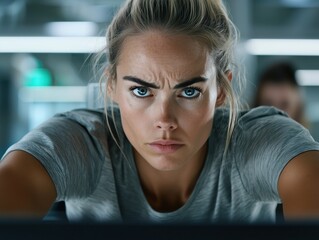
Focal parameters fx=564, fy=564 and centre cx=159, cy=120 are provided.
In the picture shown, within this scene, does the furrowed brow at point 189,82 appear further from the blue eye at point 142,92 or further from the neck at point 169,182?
the neck at point 169,182

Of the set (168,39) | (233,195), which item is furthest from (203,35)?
(233,195)

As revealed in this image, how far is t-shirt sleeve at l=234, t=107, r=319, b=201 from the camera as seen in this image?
104 cm

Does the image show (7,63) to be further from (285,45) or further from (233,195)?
(233,195)

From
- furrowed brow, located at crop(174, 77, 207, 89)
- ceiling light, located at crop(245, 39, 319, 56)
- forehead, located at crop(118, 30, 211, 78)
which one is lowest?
furrowed brow, located at crop(174, 77, 207, 89)

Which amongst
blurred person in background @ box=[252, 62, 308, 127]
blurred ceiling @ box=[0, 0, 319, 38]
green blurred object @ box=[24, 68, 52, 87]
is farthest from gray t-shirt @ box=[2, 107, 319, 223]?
green blurred object @ box=[24, 68, 52, 87]

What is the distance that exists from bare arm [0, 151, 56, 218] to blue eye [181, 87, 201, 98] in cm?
31

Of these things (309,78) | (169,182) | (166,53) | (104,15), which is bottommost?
(169,182)

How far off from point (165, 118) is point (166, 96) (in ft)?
0.14

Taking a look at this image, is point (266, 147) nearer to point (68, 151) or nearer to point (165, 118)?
point (165, 118)

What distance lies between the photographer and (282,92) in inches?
105

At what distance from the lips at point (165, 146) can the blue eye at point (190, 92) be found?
0.31 feet

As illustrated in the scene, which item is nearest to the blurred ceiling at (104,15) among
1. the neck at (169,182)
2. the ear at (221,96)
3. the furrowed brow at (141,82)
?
the ear at (221,96)

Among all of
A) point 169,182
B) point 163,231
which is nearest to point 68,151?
point 169,182

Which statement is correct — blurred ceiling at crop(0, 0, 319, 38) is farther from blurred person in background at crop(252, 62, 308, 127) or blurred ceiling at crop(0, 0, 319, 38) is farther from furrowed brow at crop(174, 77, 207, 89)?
furrowed brow at crop(174, 77, 207, 89)
